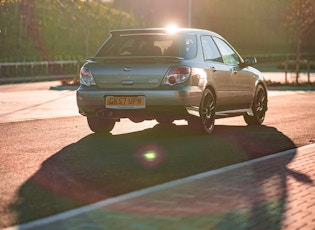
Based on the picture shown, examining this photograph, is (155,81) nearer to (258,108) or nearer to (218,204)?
(258,108)

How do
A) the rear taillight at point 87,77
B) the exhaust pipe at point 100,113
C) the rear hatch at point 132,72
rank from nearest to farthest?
the rear hatch at point 132,72 < the exhaust pipe at point 100,113 < the rear taillight at point 87,77

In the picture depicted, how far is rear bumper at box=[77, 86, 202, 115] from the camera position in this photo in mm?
11562

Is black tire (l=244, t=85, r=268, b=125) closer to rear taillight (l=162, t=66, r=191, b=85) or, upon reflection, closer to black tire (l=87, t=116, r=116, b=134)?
black tire (l=87, t=116, r=116, b=134)

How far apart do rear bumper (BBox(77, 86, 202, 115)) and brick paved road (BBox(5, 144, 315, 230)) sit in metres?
3.18

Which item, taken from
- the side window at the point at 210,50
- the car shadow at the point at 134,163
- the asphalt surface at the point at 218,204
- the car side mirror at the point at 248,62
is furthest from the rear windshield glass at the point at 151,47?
the asphalt surface at the point at 218,204

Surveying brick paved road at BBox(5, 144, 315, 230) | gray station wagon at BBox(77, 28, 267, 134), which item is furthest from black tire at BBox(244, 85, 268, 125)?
brick paved road at BBox(5, 144, 315, 230)

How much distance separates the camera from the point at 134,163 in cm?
920

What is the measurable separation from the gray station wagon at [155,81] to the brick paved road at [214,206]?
3303 millimetres

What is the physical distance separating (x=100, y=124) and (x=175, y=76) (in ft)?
5.52

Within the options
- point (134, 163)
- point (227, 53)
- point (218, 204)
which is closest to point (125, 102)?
point (134, 163)

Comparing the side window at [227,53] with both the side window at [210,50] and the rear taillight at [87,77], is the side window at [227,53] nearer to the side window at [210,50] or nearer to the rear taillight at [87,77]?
the side window at [210,50]

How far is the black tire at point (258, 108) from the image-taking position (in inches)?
563

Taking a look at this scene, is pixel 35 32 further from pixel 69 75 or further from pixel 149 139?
pixel 149 139

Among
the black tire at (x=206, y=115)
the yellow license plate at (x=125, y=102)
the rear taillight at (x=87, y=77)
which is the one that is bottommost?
the black tire at (x=206, y=115)
